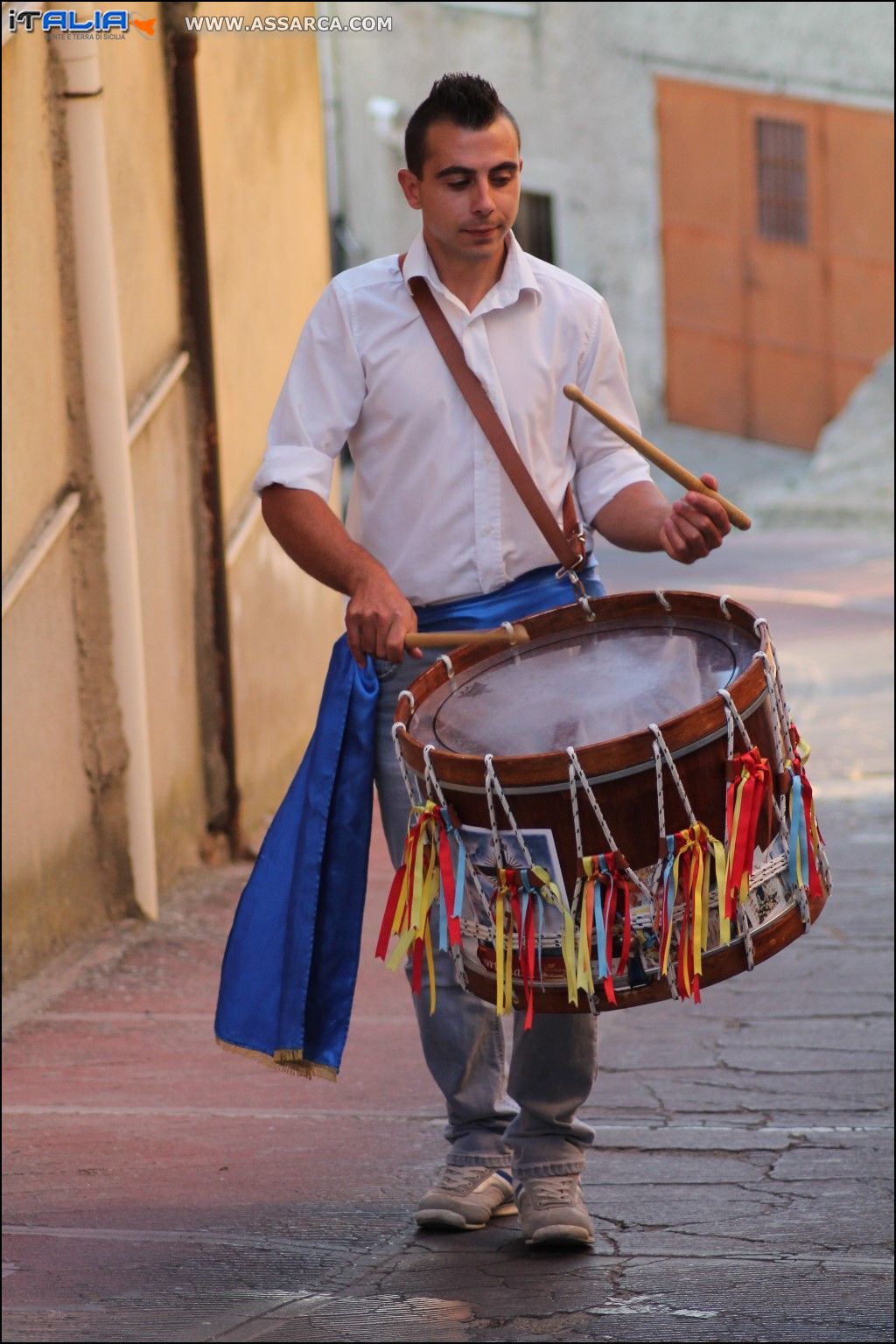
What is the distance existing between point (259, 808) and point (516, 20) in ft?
9.04

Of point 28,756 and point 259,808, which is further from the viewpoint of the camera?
point 259,808

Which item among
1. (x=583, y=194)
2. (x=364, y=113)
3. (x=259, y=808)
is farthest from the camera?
(x=364, y=113)

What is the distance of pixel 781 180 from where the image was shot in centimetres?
1188

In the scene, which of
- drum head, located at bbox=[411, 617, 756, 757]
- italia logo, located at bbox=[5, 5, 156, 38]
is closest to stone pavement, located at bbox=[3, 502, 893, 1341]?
drum head, located at bbox=[411, 617, 756, 757]

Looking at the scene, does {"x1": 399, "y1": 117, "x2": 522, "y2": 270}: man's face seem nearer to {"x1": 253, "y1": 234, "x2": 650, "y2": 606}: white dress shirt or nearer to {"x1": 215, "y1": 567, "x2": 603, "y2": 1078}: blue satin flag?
{"x1": 253, "y1": 234, "x2": 650, "y2": 606}: white dress shirt

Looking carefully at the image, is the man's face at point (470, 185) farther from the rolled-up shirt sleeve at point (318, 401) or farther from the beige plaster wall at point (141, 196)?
the beige plaster wall at point (141, 196)

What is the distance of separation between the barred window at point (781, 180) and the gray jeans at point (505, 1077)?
8.02m

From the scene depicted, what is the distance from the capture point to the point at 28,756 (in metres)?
5.58

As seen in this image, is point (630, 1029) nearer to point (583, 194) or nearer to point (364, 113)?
point (583, 194)

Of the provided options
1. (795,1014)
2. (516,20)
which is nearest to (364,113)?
(516,20)

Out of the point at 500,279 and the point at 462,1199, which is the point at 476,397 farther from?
the point at 462,1199

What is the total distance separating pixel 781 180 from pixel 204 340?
6208 mm

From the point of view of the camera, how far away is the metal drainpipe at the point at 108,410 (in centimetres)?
567

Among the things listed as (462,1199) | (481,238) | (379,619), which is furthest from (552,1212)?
(481,238)
